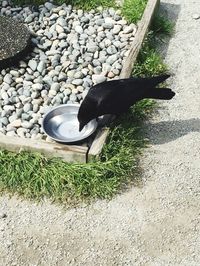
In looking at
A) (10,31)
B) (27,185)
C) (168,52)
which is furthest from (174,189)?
(10,31)

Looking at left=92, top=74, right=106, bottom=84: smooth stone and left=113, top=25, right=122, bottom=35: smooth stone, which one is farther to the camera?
left=113, top=25, right=122, bottom=35: smooth stone

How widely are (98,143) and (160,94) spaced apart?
0.78 metres

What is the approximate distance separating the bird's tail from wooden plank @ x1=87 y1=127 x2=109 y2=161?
513 millimetres

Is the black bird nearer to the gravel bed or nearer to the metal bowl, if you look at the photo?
the metal bowl

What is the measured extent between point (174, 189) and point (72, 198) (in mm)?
802

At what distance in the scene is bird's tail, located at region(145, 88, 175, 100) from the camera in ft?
14.8

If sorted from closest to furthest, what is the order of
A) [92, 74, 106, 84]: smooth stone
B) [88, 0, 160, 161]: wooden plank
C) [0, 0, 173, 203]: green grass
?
1. [0, 0, 173, 203]: green grass
2. [88, 0, 160, 161]: wooden plank
3. [92, 74, 106, 84]: smooth stone

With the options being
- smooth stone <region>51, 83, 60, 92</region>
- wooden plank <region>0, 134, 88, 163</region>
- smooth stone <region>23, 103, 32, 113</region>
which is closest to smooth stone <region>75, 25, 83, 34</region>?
smooth stone <region>51, 83, 60, 92</region>

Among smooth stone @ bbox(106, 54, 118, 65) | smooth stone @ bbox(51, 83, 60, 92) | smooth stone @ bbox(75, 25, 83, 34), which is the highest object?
smooth stone @ bbox(106, 54, 118, 65)

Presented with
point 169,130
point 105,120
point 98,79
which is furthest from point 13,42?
point 169,130

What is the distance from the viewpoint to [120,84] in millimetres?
4402

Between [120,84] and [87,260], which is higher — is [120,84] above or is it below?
above

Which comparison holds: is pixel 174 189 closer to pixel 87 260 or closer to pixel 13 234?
pixel 87 260

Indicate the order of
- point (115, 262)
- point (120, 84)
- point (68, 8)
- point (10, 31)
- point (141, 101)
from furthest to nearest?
1. point (68, 8)
2. point (10, 31)
3. point (141, 101)
4. point (120, 84)
5. point (115, 262)
